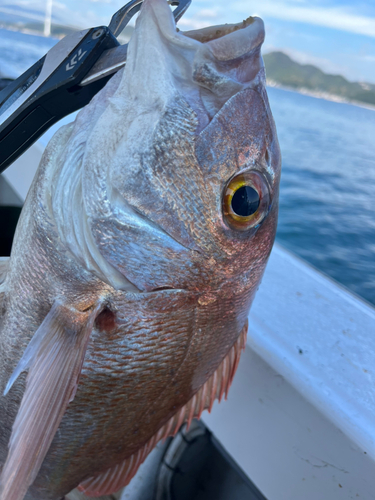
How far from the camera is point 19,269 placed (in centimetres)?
84

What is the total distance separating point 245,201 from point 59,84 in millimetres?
451

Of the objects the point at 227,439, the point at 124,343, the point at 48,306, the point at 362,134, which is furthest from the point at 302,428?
the point at 362,134

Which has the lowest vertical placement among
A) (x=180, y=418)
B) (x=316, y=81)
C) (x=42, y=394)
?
(x=316, y=81)

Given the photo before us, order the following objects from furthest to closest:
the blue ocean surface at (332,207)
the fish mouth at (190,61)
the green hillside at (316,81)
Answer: the green hillside at (316,81) < the blue ocean surface at (332,207) < the fish mouth at (190,61)

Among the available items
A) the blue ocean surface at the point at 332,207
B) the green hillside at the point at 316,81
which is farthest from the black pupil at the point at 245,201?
the green hillside at the point at 316,81

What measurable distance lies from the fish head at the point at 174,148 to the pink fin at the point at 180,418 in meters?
0.36

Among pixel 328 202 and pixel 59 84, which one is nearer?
pixel 59 84

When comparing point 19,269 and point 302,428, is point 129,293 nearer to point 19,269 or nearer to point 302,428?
point 19,269

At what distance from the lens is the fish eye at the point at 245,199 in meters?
0.70

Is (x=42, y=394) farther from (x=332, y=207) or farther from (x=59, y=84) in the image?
(x=332, y=207)

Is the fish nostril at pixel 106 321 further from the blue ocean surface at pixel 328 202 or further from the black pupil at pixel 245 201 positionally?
the blue ocean surface at pixel 328 202

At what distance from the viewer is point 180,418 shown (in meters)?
1.02

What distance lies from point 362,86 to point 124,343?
37910 mm

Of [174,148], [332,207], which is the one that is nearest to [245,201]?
[174,148]
